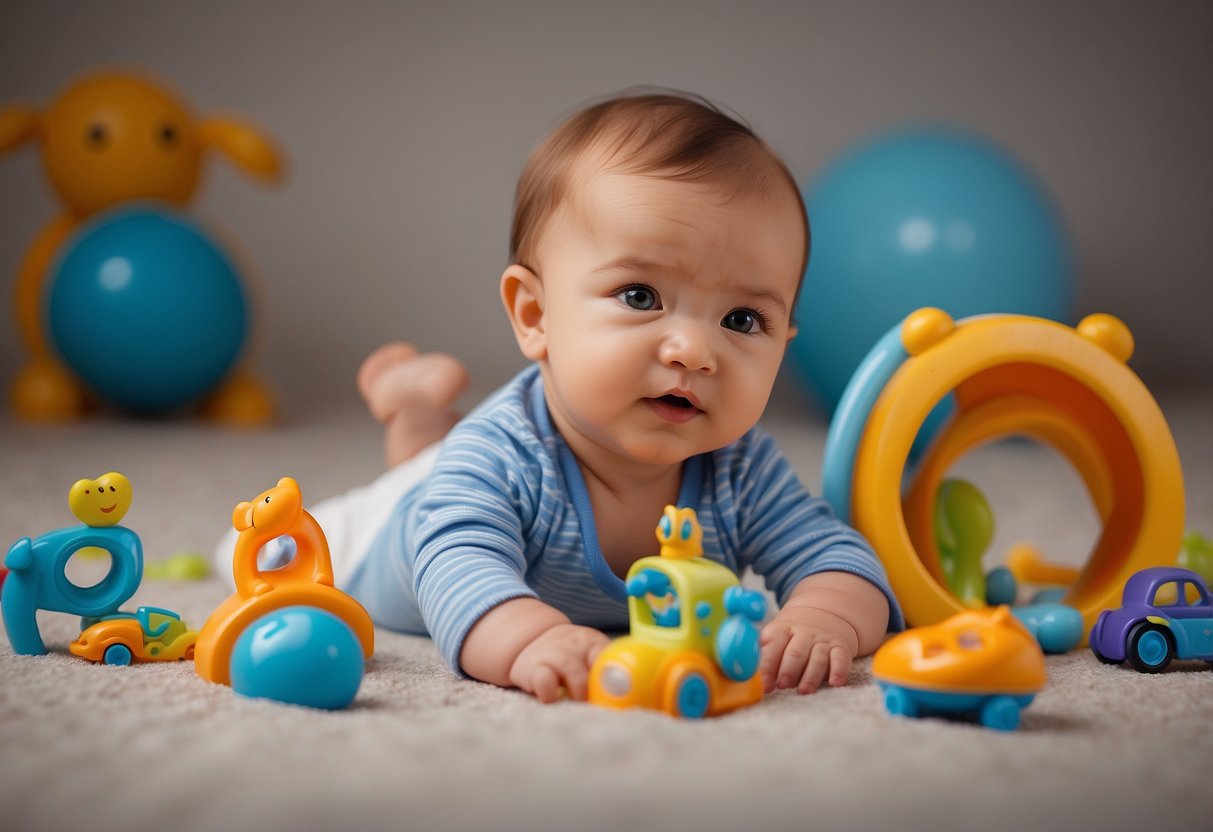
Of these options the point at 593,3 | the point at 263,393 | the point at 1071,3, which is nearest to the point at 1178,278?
the point at 1071,3

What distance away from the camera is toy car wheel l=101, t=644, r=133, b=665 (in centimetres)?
96

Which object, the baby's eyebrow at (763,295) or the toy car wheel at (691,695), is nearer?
the toy car wheel at (691,695)

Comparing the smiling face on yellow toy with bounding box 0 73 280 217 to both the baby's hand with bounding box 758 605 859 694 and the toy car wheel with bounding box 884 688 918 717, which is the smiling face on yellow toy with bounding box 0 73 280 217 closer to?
the baby's hand with bounding box 758 605 859 694

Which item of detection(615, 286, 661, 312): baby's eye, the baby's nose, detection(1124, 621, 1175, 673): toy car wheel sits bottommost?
detection(1124, 621, 1175, 673): toy car wheel

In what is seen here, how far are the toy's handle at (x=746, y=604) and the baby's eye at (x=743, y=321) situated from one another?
0.30m

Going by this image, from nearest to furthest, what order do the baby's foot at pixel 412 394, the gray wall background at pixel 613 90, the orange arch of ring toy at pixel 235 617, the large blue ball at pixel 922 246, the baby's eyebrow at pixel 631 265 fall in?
the orange arch of ring toy at pixel 235 617, the baby's eyebrow at pixel 631 265, the baby's foot at pixel 412 394, the large blue ball at pixel 922 246, the gray wall background at pixel 613 90

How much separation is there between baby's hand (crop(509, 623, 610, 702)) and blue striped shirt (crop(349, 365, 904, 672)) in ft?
0.20

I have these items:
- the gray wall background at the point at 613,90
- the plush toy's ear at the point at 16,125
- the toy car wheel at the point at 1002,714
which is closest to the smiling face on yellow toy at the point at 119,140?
the plush toy's ear at the point at 16,125

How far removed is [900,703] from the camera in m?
0.81

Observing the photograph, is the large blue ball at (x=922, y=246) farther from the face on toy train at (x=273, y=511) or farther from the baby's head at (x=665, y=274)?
the face on toy train at (x=273, y=511)

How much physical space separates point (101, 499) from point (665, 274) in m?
0.48

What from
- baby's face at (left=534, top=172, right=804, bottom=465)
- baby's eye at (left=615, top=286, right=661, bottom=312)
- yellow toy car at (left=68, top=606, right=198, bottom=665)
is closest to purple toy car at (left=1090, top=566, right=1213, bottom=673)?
baby's face at (left=534, top=172, right=804, bottom=465)

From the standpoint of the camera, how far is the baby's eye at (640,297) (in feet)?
3.30

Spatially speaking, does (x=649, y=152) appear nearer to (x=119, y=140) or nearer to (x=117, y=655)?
(x=117, y=655)
